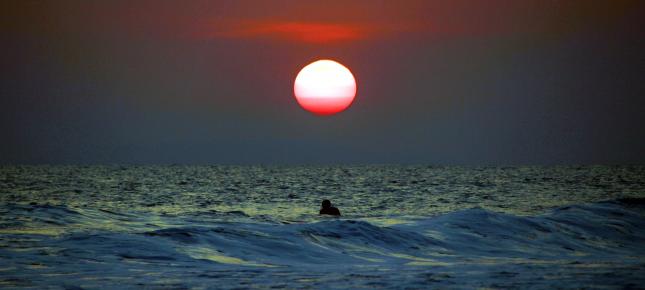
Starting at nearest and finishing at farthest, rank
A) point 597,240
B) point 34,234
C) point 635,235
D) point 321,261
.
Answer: point 321,261 → point 34,234 → point 597,240 → point 635,235

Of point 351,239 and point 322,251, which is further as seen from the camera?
point 351,239

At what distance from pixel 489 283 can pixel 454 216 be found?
49.9ft

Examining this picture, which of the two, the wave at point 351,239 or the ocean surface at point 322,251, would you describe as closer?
the ocean surface at point 322,251

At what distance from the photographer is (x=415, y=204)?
47.5 m

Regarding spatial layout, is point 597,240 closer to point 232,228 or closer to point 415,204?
point 232,228

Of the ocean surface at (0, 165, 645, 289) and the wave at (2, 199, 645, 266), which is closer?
the ocean surface at (0, 165, 645, 289)

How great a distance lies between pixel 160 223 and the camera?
29.3 meters

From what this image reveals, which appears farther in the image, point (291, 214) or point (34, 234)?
point (291, 214)

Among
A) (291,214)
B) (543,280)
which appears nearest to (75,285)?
(543,280)

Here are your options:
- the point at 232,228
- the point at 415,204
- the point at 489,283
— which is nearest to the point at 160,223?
the point at 232,228

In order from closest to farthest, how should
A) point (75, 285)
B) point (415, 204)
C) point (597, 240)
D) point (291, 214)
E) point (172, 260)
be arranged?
1. point (75, 285)
2. point (172, 260)
3. point (597, 240)
4. point (291, 214)
5. point (415, 204)

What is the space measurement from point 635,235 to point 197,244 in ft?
55.4

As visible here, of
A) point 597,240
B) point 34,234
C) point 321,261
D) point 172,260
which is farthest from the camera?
point 597,240

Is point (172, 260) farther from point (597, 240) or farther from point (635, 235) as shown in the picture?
point (635, 235)
